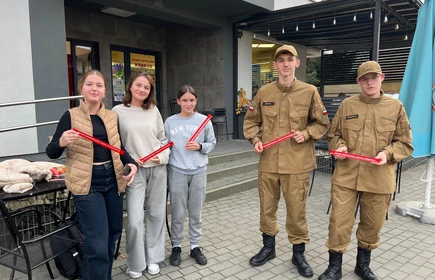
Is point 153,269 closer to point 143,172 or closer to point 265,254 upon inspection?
point 143,172

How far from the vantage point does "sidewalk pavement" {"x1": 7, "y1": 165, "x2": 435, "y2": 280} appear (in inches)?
109

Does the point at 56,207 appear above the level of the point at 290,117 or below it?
below

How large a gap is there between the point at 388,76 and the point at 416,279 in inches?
381

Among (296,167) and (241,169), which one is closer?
(296,167)

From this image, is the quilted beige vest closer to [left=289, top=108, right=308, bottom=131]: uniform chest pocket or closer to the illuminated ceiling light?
[left=289, top=108, right=308, bottom=131]: uniform chest pocket

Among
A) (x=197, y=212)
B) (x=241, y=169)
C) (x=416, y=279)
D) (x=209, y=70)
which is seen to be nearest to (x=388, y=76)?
(x=209, y=70)

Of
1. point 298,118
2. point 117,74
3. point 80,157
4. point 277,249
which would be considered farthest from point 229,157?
point 80,157

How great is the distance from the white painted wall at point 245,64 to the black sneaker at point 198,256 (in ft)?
19.6

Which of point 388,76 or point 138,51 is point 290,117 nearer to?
point 138,51

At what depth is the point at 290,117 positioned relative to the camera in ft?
8.88

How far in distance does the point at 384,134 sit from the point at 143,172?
1.95 meters

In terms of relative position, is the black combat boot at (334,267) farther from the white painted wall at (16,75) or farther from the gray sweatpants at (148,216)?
the white painted wall at (16,75)

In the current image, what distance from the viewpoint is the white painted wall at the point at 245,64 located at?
27.5 feet

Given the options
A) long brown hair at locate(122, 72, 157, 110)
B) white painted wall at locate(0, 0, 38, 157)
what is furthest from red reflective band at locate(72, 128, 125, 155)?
white painted wall at locate(0, 0, 38, 157)
